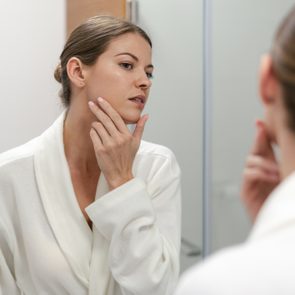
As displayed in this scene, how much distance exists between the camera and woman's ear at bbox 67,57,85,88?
112 cm

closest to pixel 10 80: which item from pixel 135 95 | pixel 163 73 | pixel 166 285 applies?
pixel 163 73

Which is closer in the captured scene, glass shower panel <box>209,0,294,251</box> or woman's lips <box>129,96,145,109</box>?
woman's lips <box>129,96,145,109</box>

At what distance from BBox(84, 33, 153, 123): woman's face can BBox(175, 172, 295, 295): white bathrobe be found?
67 cm

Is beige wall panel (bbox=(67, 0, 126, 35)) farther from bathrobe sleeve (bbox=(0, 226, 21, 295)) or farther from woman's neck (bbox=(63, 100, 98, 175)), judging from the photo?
bathrobe sleeve (bbox=(0, 226, 21, 295))

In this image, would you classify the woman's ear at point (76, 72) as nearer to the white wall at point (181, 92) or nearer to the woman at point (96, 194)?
the woman at point (96, 194)

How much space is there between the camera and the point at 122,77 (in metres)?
1.09

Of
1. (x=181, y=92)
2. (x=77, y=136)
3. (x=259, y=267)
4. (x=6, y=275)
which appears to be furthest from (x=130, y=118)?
(x=259, y=267)

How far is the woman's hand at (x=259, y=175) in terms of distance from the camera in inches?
27.0

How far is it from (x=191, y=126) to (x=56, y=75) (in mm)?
535

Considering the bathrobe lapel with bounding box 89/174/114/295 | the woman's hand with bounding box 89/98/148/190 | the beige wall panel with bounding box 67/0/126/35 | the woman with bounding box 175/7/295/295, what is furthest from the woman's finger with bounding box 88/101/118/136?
the beige wall panel with bounding box 67/0/126/35

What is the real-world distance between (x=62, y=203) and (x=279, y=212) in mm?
697

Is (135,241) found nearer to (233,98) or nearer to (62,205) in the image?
(62,205)

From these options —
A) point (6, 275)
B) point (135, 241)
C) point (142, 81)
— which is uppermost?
point (142, 81)

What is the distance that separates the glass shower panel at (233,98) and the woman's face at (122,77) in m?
0.37
